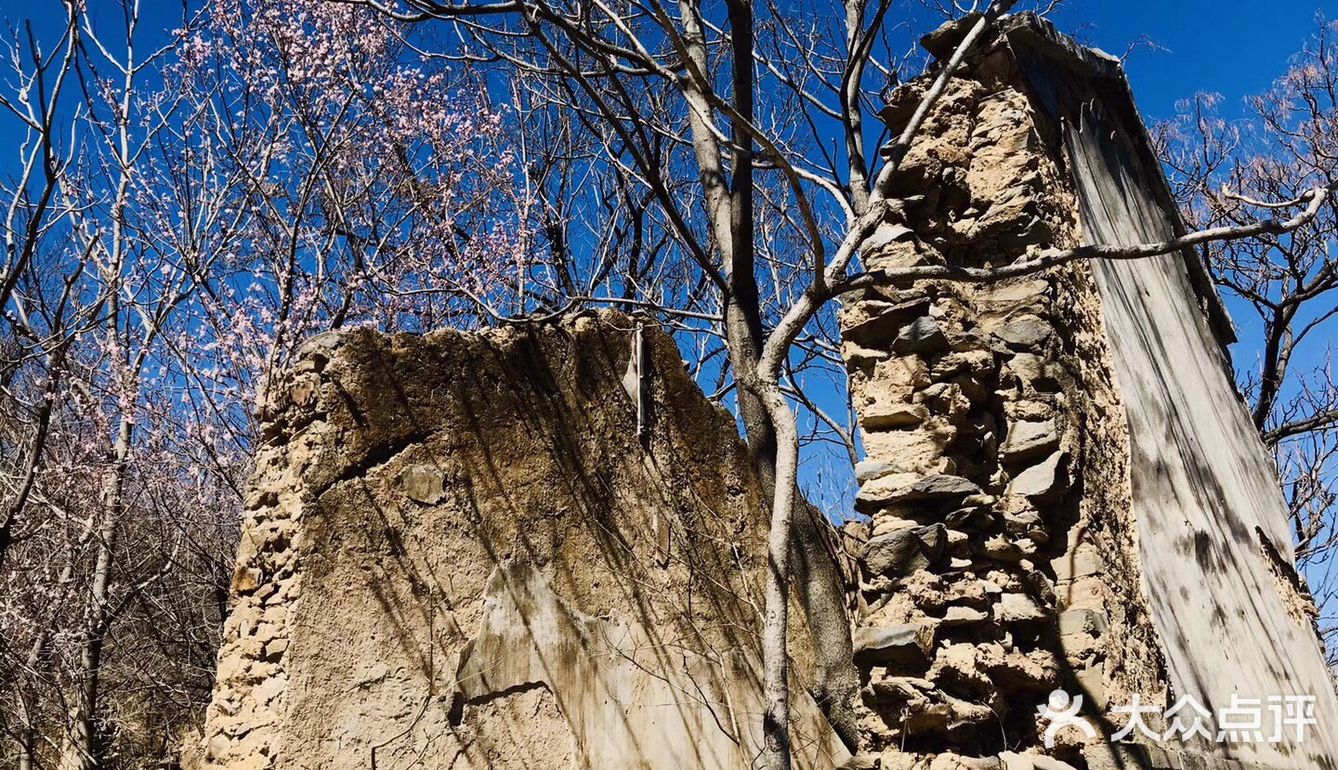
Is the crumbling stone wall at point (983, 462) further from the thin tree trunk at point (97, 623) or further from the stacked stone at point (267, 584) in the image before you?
the thin tree trunk at point (97, 623)

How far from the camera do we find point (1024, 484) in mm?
3656

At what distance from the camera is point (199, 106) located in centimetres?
737

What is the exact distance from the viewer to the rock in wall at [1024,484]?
3449 millimetres

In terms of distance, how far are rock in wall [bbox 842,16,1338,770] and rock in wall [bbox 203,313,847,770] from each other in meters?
0.81

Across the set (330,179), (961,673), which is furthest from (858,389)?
(330,179)

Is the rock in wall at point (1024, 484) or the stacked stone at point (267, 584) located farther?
the rock in wall at point (1024, 484)

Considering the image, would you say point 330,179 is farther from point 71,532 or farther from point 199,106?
point 71,532

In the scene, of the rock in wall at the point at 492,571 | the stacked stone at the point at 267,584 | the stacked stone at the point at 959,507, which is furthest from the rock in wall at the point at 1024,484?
the stacked stone at the point at 267,584

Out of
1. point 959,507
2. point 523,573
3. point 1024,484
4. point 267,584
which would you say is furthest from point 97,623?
point 1024,484

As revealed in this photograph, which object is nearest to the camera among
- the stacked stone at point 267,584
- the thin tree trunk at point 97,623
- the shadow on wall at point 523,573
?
the stacked stone at point 267,584

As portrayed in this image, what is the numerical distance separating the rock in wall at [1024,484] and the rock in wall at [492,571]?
81cm

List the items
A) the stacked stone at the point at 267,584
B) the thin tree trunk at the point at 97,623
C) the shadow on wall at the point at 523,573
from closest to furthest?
1. the stacked stone at the point at 267,584
2. the shadow on wall at the point at 523,573
3. the thin tree trunk at the point at 97,623

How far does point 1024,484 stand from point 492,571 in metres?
1.79

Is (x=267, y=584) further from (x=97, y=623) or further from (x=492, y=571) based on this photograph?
(x=97, y=623)
